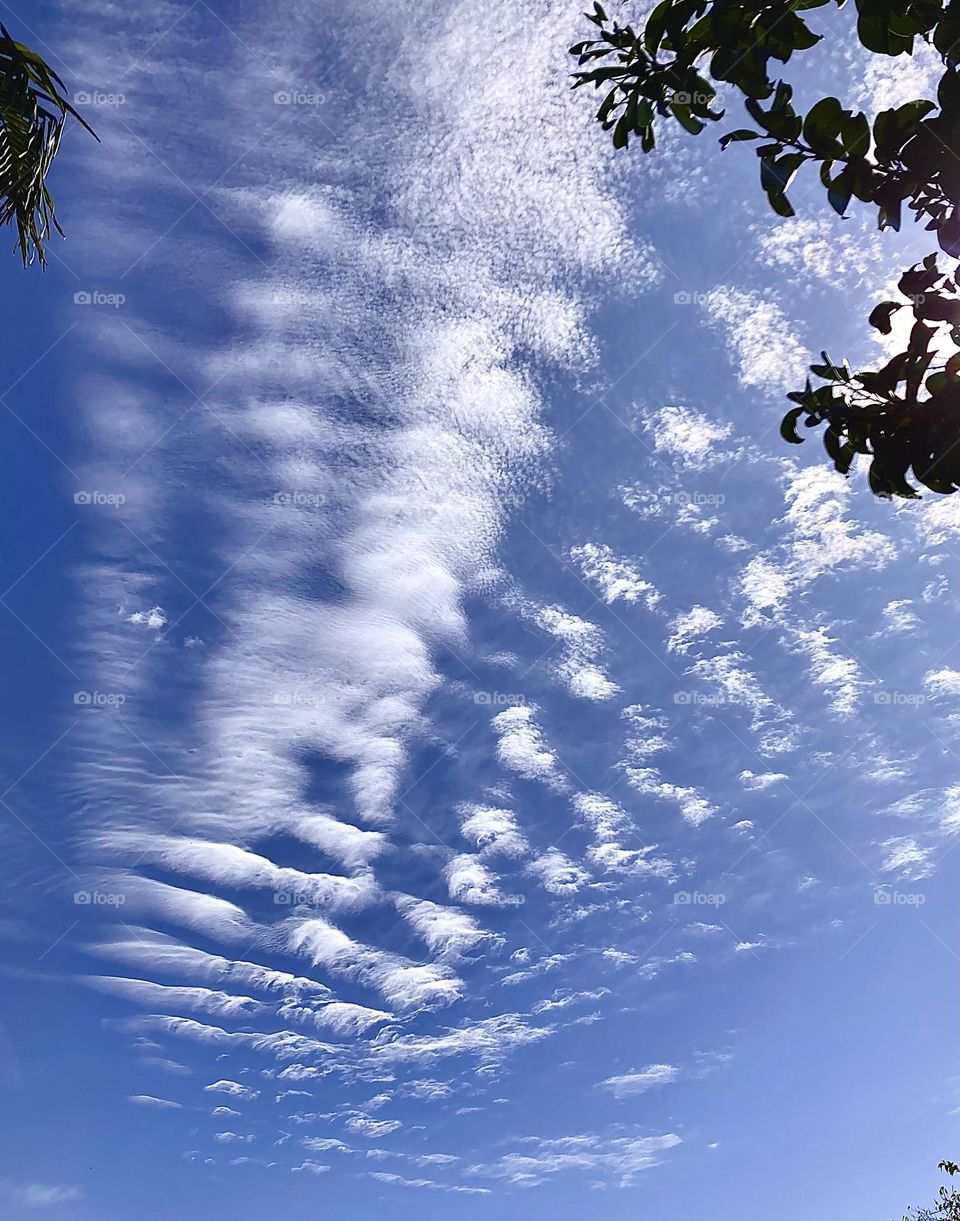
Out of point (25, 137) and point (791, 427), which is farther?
point (25, 137)

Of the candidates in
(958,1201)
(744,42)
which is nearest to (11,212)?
(744,42)

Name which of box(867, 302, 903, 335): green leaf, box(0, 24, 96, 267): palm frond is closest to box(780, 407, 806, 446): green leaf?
box(867, 302, 903, 335): green leaf

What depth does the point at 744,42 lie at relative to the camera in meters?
3.07

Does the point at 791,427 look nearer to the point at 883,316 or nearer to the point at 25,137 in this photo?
the point at 883,316

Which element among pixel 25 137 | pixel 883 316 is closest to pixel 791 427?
pixel 883 316

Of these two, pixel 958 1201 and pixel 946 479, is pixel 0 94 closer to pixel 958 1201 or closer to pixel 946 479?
pixel 946 479

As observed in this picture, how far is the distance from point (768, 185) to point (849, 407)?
96cm

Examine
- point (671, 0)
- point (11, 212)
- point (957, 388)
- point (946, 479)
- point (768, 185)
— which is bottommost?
point (946, 479)

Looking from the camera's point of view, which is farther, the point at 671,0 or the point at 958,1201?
the point at 958,1201

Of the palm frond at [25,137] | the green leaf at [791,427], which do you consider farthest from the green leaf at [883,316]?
the palm frond at [25,137]

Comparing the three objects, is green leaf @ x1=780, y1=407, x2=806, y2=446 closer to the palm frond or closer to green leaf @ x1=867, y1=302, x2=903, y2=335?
green leaf @ x1=867, y1=302, x2=903, y2=335

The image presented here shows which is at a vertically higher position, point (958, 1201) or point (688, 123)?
point (688, 123)

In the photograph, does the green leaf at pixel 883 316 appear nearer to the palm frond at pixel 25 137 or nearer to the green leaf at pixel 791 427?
the green leaf at pixel 791 427

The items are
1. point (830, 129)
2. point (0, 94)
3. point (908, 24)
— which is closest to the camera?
point (908, 24)
